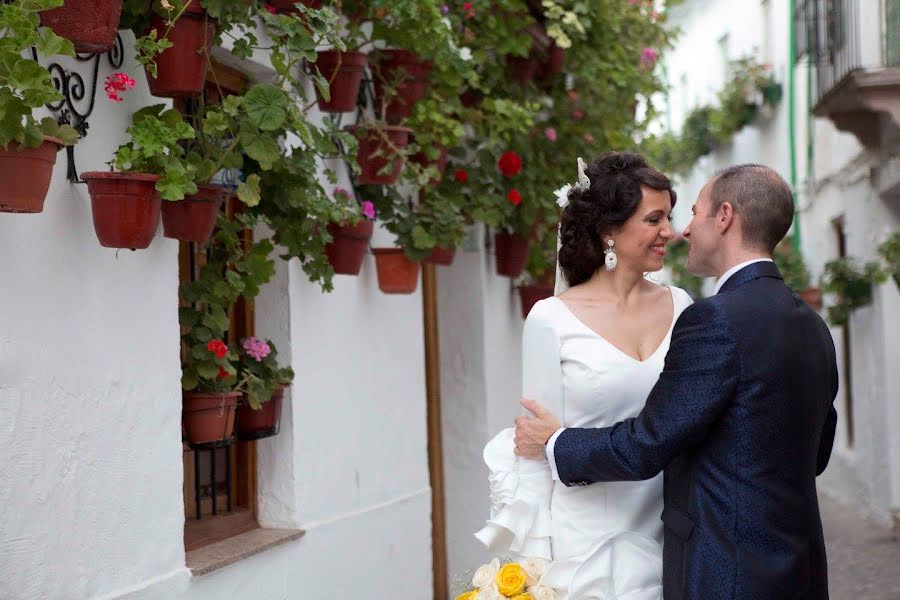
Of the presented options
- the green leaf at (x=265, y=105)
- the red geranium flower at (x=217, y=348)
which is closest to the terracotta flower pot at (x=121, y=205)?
the green leaf at (x=265, y=105)

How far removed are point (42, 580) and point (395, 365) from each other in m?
3.49

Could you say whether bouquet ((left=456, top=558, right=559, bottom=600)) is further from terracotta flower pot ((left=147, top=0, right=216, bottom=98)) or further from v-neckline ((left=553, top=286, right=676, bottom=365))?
terracotta flower pot ((left=147, top=0, right=216, bottom=98))

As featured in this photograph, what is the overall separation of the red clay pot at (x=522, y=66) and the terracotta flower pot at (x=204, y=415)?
3.69m

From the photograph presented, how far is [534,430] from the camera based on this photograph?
3.67 m

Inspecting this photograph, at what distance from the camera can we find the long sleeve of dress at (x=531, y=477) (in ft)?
12.2

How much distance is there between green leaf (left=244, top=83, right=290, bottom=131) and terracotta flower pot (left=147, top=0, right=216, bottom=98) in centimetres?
17

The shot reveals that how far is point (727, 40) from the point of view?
2216cm

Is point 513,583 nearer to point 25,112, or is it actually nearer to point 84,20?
point 25,112

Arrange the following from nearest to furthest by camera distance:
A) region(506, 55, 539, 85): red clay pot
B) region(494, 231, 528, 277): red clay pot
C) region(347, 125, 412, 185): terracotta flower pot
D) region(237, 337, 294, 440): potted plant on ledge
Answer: region(237, 337, 294, 440): potted plant on ledge → region(347, 125, 412, 185): terracotta flower pot → region(506, 55, 539, 85): red clay pot → region(494, 231, 528, 277): red clay pot

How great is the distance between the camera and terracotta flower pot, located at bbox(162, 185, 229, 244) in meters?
4.22

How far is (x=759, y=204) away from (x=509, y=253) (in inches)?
206

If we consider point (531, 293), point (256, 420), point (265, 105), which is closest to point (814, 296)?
point (531, 293)

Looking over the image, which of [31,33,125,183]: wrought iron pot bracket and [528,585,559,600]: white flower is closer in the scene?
[528,585,559,600]: white flower

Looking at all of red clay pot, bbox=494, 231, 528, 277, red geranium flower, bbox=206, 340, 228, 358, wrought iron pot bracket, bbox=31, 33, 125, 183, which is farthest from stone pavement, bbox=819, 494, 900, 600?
wrought iron pot bracket, bbox=31, 33, 125, 183
